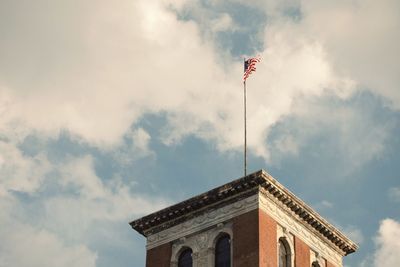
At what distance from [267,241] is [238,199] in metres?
3.16

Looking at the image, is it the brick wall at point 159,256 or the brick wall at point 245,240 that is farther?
the brick wall at point 159,256

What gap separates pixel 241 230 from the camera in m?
49.7

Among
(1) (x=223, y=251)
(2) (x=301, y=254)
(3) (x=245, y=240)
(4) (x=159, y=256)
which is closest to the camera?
(3) (x=245, y=240)

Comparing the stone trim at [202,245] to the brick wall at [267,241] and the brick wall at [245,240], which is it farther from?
the brick wall at [267,241]

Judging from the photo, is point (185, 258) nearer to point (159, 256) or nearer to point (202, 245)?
point (202, 245)

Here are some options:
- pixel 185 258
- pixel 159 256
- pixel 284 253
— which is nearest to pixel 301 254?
pixel 284 253

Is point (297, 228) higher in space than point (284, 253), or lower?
higher

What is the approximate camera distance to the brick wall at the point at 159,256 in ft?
172

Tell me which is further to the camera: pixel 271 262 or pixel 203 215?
pixel 203 215

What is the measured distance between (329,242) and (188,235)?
9.25 metres

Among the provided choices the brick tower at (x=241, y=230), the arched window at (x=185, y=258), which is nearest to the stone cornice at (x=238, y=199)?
the brick tower at (x=241, y=230)

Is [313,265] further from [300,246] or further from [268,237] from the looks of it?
[268,237]

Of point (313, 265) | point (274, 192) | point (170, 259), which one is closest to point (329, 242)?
point (313, 265)

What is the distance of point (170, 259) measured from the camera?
52219mm
